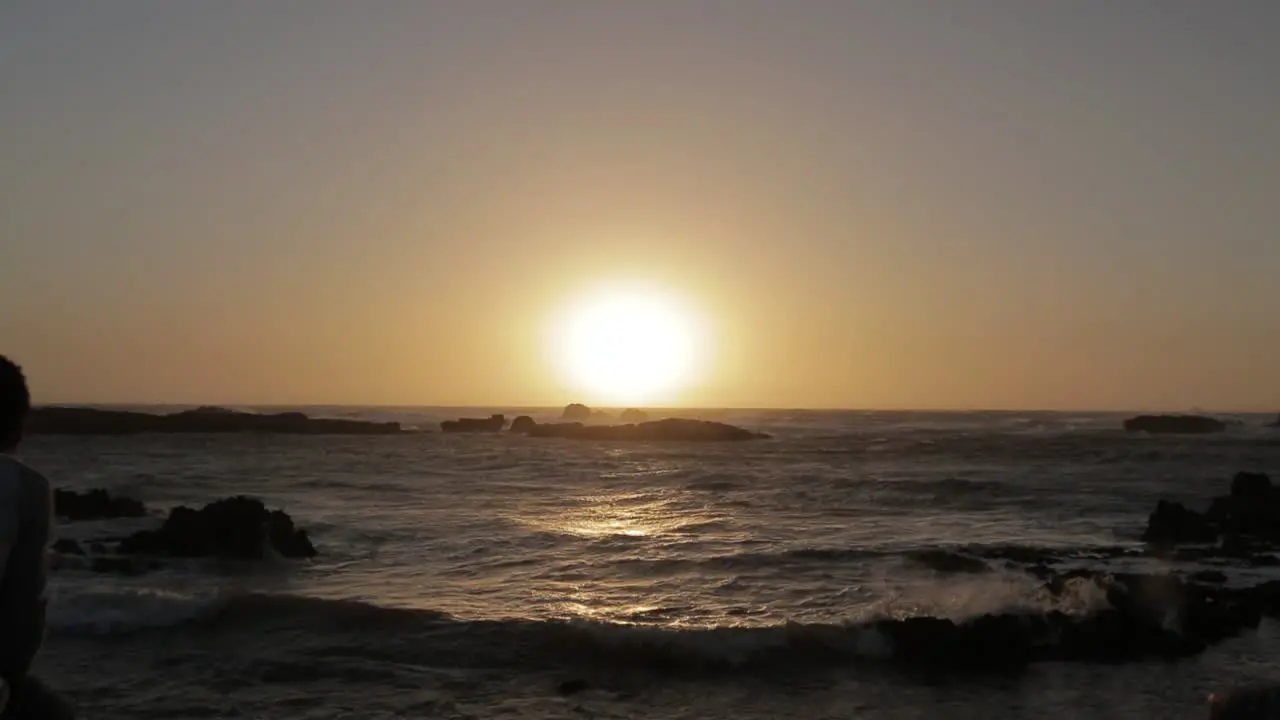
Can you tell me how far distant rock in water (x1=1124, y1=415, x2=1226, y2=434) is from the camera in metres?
102

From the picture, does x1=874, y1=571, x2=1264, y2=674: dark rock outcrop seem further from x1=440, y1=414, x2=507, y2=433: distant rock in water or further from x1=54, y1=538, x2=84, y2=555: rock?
x1=440, y1=414, x2=507, y2=433: distant rock in water

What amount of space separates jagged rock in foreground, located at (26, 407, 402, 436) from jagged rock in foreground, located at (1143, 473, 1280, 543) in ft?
268

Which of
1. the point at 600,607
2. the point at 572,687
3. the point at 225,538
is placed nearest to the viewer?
the point at 572,687

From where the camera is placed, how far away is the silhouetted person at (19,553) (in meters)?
4.12

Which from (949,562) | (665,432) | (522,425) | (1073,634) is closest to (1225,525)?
(949,562)

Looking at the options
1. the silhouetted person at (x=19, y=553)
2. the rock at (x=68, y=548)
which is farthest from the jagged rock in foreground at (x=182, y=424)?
the silhouetted person at (x=19, y=553)

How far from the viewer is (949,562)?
22.7m

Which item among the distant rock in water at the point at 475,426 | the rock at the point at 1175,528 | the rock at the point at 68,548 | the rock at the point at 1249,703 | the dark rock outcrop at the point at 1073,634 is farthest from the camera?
the distant rock in water at the point at 475,426

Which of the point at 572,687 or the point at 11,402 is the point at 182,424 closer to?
the point at 572,687

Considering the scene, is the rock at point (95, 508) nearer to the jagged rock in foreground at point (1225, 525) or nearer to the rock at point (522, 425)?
the jagged rock in foreground at point (1225, 525)

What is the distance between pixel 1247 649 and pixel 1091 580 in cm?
366

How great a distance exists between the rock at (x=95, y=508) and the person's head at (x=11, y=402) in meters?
28.5

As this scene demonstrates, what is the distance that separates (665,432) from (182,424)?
4541 cm

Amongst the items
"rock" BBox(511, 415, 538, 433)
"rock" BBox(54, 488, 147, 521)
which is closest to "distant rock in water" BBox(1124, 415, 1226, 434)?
"rock" BBox(511, 415, 538, 433)
